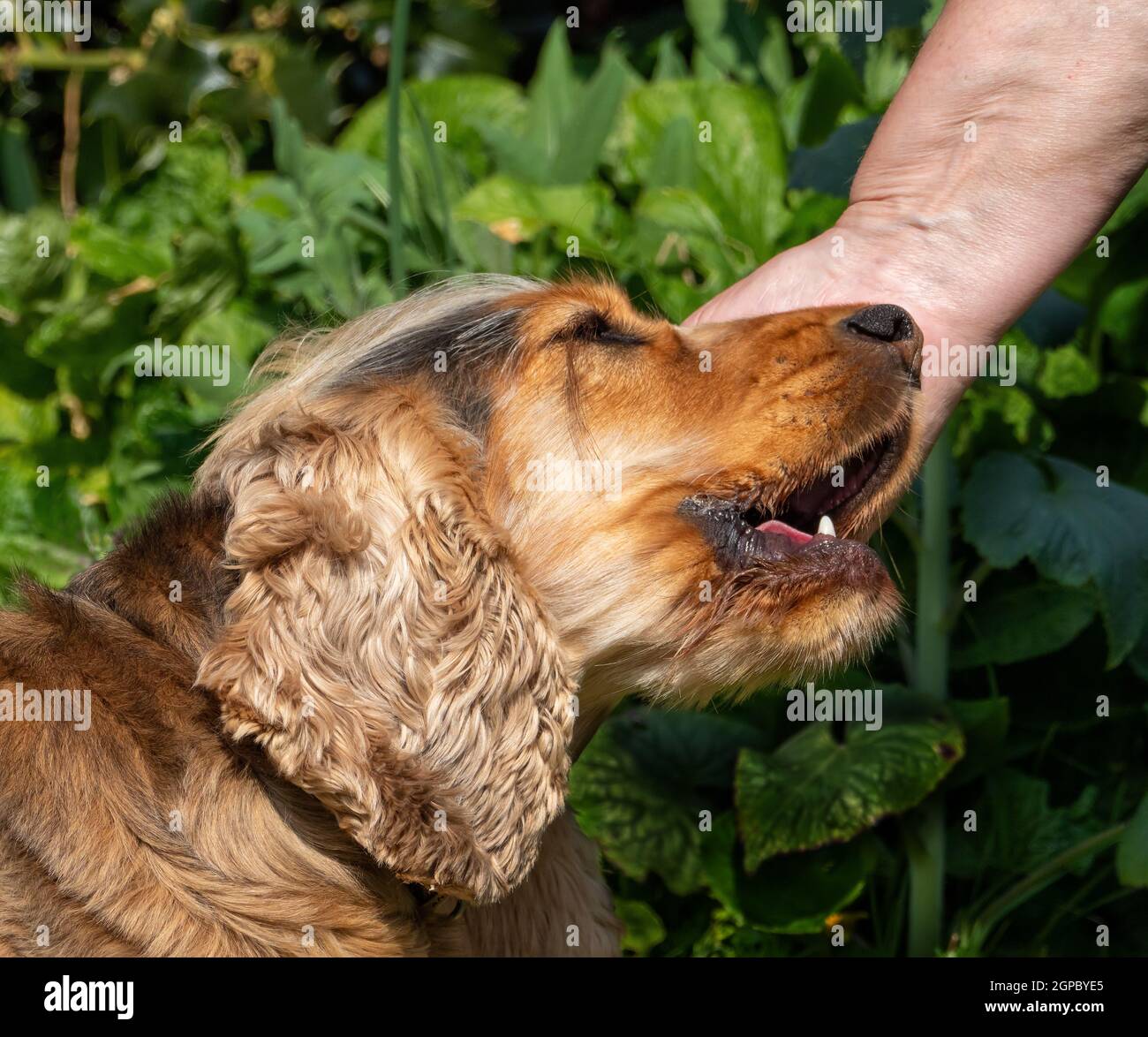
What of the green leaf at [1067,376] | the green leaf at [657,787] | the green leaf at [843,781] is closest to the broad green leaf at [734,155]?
the green leaf at [1067,376]

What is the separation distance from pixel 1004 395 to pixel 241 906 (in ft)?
9.29

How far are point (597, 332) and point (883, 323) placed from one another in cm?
63

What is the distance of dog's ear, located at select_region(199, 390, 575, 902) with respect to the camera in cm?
236

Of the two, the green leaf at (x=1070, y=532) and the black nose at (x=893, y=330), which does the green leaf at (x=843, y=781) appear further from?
the black nose at (x=893, y=330)

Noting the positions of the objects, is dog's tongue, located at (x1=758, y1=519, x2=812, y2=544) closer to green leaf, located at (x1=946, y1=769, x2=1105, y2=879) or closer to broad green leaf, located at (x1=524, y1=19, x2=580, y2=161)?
green leaf, located at (x1=946, y1=769, x2=1105, y2=879)

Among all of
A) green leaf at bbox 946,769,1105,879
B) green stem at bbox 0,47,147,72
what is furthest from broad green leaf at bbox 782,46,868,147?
green stem at bbox 0,47,147,72

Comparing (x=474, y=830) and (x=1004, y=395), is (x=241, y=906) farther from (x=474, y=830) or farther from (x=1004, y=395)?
(x=1004, y=395)

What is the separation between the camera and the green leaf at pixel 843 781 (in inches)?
141

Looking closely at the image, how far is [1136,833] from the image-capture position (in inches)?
126

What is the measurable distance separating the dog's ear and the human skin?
117 cm

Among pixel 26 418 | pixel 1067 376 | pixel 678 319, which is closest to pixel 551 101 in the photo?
pixel 678 319

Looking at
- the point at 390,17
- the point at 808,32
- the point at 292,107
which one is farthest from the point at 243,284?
the point at 808,32

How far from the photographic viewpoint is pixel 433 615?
251 centimetres

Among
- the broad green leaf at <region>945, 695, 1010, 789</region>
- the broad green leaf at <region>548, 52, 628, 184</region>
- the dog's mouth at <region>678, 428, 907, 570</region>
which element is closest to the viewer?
the dog's mouth at <region>678, 428, 907, 570</region>
